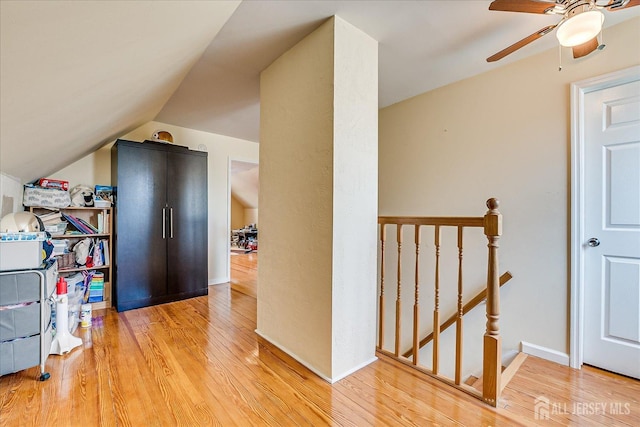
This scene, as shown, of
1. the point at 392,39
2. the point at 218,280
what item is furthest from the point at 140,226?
the point at 392,39

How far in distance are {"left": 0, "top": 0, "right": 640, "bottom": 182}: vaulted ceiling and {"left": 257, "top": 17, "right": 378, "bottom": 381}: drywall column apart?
23 cm

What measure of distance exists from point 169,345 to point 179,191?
182 cm

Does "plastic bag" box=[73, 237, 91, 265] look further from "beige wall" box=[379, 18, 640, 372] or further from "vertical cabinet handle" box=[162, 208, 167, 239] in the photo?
"beige wall" box=[379, 18, 640, 372]

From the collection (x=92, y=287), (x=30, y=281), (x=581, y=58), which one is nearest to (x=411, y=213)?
(x=581, y=58)

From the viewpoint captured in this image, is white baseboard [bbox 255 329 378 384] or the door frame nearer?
white baseboard [bbox 255 329 378 384]

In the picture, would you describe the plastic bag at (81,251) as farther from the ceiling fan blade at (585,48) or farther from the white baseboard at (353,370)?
the ceiling fan blade at (585,48)

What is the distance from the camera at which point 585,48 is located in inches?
58.2

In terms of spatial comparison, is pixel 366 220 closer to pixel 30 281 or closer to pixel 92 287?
pixel 30 281

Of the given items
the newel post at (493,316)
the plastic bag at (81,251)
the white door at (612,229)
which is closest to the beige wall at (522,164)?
the white door at (612,229)

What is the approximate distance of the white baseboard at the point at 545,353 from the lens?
1.97 meters

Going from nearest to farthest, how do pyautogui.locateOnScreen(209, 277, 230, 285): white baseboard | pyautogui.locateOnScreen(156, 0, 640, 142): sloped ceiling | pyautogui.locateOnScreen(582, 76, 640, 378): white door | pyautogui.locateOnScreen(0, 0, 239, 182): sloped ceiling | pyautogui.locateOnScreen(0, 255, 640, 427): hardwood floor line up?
pyautogui.locateOnScreen(0, 0, 239, 182): sloped ceiling, pyautogui.locateOnScreen(0, 255, 640, 427): hardwood floor, pyautogui.locateOnScreen(156, 0, 640, 142): sloped ceiling, pyautogui.locateOnScreen(582, 76, 640, 378): white door, pyautogui.locateOnScreen(209, 277, 230, 285): white baseboard

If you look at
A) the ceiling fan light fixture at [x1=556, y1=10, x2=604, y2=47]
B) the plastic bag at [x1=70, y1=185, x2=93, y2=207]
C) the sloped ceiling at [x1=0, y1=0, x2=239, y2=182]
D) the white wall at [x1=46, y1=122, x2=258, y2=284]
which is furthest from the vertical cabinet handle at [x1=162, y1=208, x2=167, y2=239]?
the ceiling fan light fixture at [x1=556, y1=10, x2=604, y2=47]

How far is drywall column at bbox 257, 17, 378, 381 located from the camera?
1.67 m

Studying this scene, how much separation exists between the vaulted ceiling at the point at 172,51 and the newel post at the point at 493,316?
1298 millimetres
